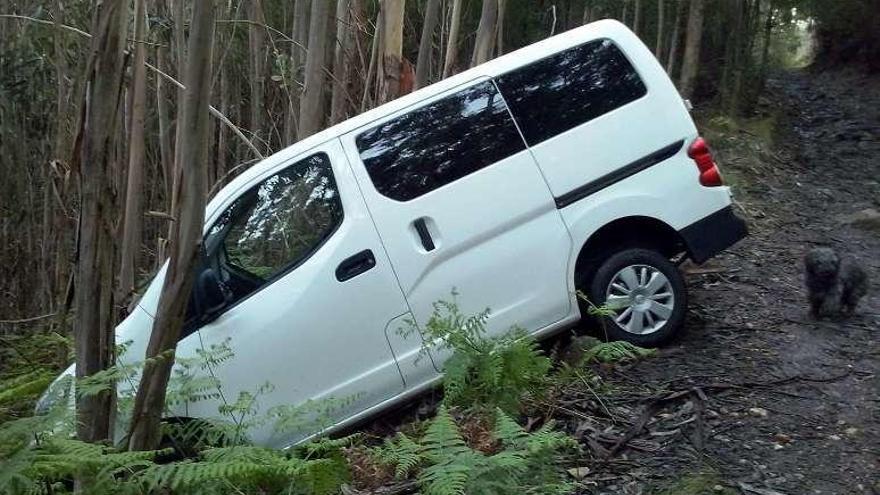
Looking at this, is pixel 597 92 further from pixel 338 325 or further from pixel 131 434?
pixel 131 434

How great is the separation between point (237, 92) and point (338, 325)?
8.55 m

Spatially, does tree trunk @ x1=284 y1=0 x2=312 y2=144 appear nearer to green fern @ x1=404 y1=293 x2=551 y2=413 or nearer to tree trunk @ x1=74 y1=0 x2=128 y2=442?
green fern @ x1=404 y1=293 x2=551 y2=413

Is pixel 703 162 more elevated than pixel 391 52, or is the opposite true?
pixel 391 52

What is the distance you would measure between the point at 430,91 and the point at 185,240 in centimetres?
249

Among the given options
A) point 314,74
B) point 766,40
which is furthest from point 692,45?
point 314,74

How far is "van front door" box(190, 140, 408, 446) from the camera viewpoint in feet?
18.0

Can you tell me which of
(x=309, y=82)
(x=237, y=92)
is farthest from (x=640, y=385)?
(x=237, y=92)

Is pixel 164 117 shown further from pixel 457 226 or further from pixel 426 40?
pixel 457 226

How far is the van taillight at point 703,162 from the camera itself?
19.7ft

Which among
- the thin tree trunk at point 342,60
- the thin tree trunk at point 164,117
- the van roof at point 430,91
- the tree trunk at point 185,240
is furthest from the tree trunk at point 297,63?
the tree trunk at point 185,240

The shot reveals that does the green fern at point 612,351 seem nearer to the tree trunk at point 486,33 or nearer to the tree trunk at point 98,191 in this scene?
the tree trunk at point 98,191

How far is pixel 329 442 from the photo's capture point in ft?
14.1

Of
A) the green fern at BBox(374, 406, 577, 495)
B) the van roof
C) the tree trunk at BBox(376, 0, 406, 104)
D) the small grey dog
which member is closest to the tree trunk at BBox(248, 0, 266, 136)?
the tree trunk at BBox(376, 0, 406, 104)

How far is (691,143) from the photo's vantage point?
6.03 metres
